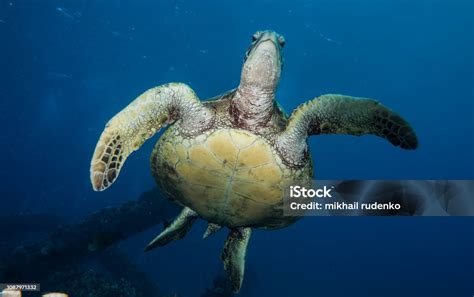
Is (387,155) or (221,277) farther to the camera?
(387,155)

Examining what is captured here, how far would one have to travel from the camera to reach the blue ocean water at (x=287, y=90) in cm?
2338

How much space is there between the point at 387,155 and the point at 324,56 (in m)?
22.3

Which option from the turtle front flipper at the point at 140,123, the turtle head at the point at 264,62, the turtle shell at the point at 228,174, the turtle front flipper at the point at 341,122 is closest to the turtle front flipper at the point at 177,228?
the turtle shell at the point at 228,174

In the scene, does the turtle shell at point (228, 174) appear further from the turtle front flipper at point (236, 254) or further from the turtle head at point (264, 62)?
the turtle front flipper at point (236, 254)

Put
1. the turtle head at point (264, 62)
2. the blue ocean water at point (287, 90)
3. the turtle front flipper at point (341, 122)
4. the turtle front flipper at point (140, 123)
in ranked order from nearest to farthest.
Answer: the turtle head at point (264, 62) < the turtle front flipper at point (140, 123) < the turtle front flipper at point (341, 122) < the blue ocean water at point (287, 90)

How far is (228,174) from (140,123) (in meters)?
1.16

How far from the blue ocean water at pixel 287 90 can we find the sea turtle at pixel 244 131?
16.4m

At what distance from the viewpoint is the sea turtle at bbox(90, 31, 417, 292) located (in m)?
3.36

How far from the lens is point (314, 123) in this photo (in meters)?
3.77

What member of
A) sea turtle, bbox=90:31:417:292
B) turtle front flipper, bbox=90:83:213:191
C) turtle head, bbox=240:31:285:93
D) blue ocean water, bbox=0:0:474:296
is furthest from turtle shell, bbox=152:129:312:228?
blue ocean water, bbox=0:0:474:296

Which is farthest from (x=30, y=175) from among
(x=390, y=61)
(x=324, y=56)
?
(x=390, y=61)

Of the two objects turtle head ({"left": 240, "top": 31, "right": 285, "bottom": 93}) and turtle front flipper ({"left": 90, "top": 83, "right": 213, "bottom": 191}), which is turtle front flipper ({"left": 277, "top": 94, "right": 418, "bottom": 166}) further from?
turtle front flipper ({"left": 90, "top": 83, "right": 213, "bottom": 191})

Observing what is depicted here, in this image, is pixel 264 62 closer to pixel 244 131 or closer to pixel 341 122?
pixel 244 131

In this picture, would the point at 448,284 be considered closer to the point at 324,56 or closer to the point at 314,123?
the point at 324,56
